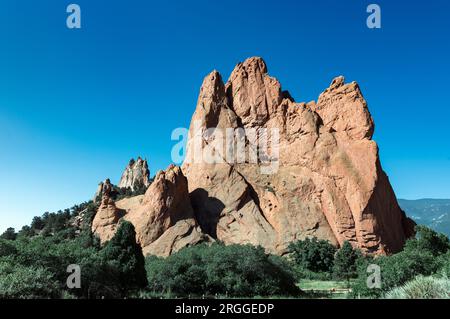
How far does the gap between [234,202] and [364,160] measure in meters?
18.7

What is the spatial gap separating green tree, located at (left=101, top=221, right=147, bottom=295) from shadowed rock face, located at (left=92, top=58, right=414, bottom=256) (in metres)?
19.0

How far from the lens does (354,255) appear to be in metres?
45.8

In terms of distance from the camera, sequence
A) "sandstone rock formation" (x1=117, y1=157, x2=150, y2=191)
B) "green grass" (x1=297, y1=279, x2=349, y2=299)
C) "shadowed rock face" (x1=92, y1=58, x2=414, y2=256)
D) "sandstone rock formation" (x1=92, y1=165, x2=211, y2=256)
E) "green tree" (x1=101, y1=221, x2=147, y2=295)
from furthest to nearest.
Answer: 1. "sandstone rock formation" (x1=117, y1=157, x2=150, y2=191)
2. "shadowed rock face" (x1=92, y1=58, x2=414, y2=256)
3. "sandstone rock formation" (x1=92, y1=165, x2=211, y2=256)
4. "green grass" (x1=297, y1=279, x2=349, y2=299)
5. "green tree" (x1=101, y1=221, x2=147, y2=295)

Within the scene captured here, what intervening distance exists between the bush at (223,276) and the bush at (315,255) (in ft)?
55.1

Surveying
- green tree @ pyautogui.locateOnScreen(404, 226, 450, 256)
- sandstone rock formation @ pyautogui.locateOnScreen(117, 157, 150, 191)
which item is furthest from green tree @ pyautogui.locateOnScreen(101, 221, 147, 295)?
sandstone rock formation @ pyautogui.locateOnScreen(117, 157, 150, 191)

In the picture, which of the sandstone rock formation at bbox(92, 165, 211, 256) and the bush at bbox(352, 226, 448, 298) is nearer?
the bush at bbox(352, 226, 448, 298)

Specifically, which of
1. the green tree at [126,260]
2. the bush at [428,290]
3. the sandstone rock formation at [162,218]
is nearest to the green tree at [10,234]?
the sandstone rock formation at [162,218]

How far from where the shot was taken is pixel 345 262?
4369cm

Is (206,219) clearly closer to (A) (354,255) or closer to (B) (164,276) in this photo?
(A) (354,255)

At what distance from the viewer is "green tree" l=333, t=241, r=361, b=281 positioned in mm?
42500

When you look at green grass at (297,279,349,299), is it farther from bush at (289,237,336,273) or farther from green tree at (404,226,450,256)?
green tree at (404,226,450,256)
